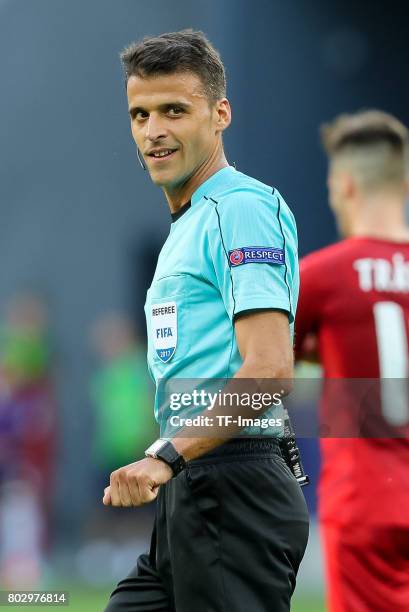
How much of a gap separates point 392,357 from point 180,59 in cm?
149

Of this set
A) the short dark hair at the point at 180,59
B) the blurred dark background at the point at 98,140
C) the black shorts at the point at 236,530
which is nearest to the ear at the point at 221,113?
the short dark hair at the point at 180,59

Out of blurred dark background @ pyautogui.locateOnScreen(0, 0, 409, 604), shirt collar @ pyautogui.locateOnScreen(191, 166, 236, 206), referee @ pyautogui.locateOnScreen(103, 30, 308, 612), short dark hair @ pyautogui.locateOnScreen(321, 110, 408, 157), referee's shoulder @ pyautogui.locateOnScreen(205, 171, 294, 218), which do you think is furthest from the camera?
blurred dark background @ pyautogui.locateOnScreen(0, 0, 409, 604)

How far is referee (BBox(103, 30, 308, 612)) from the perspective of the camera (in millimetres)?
2873

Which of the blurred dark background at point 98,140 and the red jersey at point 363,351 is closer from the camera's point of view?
the red jersey at point 363,351

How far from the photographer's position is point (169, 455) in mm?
2807

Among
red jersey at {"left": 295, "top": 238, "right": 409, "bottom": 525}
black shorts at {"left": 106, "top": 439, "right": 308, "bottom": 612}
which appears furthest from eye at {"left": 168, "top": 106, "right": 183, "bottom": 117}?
red jersey at {"left": 295, "top": 238, "right": 409, "bottom": 525}

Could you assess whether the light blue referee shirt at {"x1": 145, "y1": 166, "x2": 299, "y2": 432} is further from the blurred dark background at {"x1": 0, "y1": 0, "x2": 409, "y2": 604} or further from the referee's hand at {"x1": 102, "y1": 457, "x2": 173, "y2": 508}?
the blurred dark background at {"x1": 0, "y1": 0, "x2": 409, "y2": 604}

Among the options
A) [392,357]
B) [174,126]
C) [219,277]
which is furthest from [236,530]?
[392,357]

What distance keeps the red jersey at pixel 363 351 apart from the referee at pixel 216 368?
4.02 ft

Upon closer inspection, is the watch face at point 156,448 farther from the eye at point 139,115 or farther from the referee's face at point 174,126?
the eye at point 139,115

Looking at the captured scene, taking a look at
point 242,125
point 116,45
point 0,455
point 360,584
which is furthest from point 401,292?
point 116,45

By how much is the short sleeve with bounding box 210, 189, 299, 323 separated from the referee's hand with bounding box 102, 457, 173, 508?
401 mm

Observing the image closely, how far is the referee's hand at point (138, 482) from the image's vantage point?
108 inches

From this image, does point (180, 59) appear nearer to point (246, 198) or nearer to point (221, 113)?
point (221, 113)
